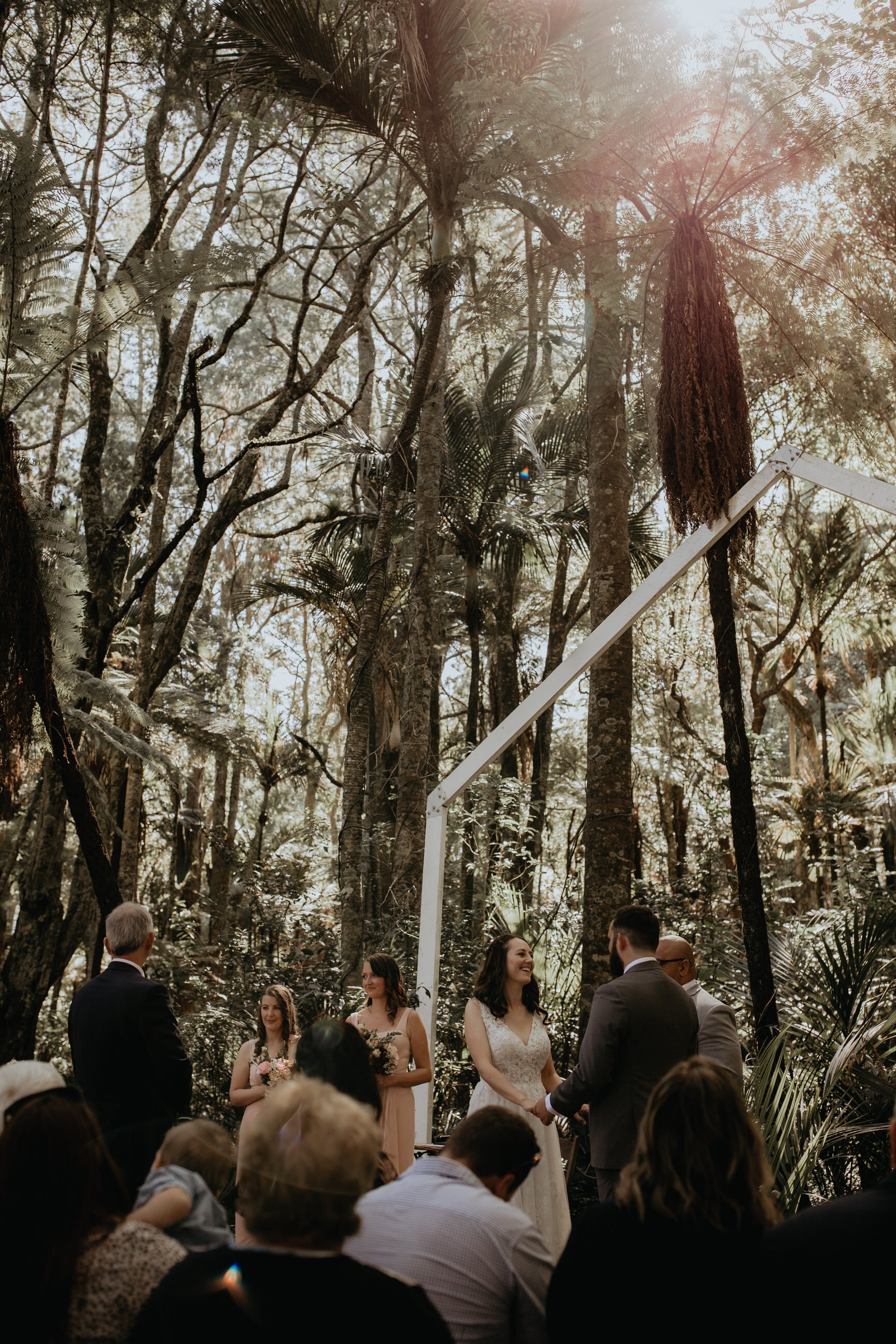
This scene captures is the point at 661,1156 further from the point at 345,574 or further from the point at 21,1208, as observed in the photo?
the point at 345,574

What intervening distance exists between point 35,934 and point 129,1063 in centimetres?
397

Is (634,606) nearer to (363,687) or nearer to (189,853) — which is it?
(363,687)

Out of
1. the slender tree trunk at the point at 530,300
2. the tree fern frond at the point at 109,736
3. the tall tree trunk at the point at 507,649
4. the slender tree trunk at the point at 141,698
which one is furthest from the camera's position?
the tall tree trunk at the point at 507,649

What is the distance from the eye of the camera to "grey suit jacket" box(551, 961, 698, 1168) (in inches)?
144

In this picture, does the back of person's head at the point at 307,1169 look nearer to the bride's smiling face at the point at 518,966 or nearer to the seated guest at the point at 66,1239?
the seated guest at the point at 66,1239

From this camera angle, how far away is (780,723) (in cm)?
3319

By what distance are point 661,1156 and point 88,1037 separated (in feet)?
8.09

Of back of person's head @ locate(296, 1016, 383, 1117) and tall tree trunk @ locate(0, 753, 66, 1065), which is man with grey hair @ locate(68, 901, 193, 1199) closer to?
back of person's head @ locate(296, 1016, 383, 1117)

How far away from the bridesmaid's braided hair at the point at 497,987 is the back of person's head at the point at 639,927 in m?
0.76

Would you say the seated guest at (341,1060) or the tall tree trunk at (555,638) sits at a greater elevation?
the tall tree trunk at (555,638)

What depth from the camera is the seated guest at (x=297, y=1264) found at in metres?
1.72

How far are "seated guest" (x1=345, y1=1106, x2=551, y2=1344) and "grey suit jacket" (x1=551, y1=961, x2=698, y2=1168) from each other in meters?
1.54

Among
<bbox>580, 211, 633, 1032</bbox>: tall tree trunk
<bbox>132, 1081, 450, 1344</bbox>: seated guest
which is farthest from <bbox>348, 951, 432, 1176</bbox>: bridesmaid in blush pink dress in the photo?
<bbox>132, 1081, 450, 1344</bbox>: seated guest

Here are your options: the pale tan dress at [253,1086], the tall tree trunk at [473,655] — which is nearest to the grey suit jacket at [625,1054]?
the pale tan dress at [253,1086]
